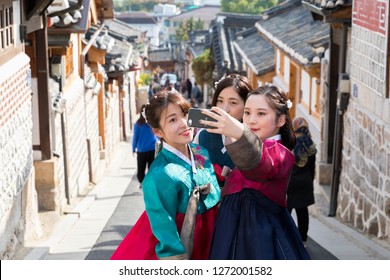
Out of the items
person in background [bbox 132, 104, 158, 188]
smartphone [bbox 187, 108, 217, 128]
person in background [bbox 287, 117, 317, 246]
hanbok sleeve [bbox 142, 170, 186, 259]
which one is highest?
smartphone [bbox 187, 108, 217, 128]

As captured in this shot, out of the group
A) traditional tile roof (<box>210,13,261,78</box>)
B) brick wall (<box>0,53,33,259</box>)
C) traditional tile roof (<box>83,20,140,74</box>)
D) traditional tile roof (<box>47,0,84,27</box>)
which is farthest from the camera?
traditional tile roof (<box>210,13,261,78</box>)

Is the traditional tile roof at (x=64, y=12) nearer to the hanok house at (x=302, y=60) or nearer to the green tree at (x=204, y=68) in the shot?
the hanok house at (x=302, y=60)

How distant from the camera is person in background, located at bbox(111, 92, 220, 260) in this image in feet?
15.7

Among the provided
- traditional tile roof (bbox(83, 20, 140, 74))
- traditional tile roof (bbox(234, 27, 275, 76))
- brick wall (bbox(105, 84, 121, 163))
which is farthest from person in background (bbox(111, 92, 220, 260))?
traditional tile roof (bbox(234, 27, 275, 76))

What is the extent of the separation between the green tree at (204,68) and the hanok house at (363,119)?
83.6 ft

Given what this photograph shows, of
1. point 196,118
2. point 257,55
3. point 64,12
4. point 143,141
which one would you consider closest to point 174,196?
point 196,118

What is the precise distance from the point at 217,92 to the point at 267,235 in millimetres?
1359

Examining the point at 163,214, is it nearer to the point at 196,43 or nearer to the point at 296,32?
the point at 296,32

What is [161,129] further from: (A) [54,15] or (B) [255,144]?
(A) [54,15]

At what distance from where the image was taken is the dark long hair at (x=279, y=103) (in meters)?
4.89

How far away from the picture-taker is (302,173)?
9.12 m

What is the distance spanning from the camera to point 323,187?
1473 centimetres

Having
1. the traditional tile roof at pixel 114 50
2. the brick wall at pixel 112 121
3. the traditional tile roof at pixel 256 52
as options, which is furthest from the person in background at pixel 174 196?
the traditional tile roof at pixel 256 52

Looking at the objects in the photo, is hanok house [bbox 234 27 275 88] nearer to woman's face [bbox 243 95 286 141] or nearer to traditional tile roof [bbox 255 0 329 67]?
traditional tile roof [bbox 255 0 329 67]
